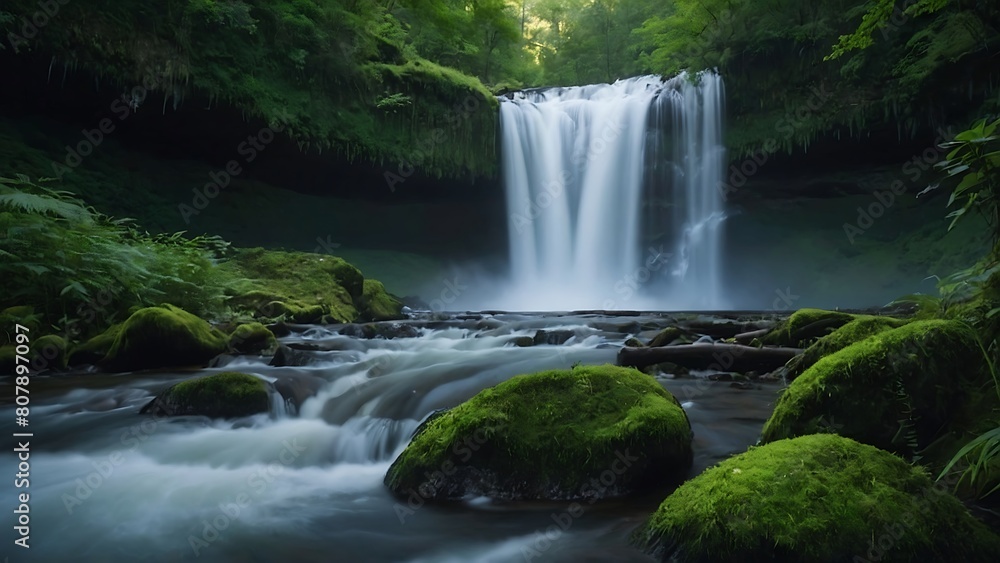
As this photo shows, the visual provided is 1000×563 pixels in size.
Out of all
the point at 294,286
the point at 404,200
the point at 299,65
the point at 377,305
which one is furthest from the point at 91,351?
the point at 404,200

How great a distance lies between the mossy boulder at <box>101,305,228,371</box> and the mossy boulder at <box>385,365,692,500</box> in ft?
16.2

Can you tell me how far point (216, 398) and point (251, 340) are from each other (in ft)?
10.6

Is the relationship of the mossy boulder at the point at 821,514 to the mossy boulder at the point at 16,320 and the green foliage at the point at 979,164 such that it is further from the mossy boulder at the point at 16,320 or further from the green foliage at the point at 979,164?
the mossy boulder at the point at 16,320

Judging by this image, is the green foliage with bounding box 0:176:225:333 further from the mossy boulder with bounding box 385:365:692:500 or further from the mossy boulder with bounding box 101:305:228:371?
the mossy boulder with bounding box 385:365:692:500

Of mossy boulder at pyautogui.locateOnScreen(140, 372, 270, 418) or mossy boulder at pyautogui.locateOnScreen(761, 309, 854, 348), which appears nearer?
mossy boulder at pyautogui.locateOnScreen(140, 372, 270, 418)

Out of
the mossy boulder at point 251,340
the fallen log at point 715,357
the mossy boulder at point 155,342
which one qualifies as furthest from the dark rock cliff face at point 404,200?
the fallen log at point 715,357

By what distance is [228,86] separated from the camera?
1366 centimetres

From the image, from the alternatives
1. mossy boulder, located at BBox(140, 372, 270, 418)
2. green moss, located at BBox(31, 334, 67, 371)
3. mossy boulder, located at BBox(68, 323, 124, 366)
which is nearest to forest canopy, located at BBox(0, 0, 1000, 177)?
green moss, located at BBox(31, 334, 67, 371)

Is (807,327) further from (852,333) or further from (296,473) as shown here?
(296,473)

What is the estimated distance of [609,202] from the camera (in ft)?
63.6

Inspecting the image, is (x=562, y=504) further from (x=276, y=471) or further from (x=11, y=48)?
(x=11, y=48)

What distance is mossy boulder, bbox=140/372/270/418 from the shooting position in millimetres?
4891

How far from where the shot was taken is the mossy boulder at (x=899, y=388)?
2.89m

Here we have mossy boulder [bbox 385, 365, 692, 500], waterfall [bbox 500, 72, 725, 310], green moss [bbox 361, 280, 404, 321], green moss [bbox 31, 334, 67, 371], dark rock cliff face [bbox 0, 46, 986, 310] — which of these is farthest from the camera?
waterfall [bbox 500, 72, 725, 310]
